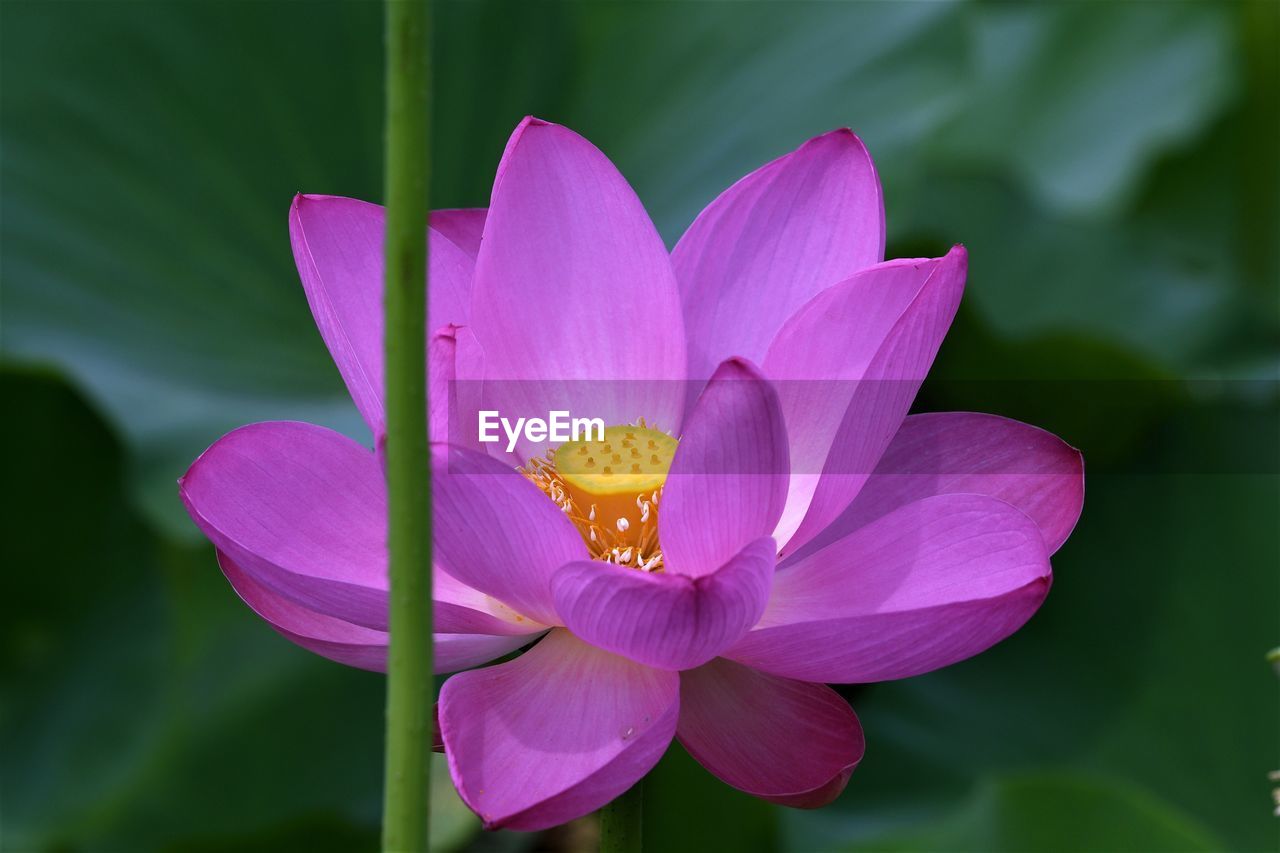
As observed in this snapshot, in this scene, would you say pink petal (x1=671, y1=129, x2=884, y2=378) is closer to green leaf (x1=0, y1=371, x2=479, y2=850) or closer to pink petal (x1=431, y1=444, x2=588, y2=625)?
pink petal (x1=431, y1=444, x2=588, y2=625)

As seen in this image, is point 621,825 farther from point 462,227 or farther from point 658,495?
point 462,227

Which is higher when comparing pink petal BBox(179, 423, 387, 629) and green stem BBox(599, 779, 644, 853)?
pink petal BBox(179, 423, 387, 629)

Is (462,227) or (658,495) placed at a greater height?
(462,227)

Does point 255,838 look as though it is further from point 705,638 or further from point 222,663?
point 705,638

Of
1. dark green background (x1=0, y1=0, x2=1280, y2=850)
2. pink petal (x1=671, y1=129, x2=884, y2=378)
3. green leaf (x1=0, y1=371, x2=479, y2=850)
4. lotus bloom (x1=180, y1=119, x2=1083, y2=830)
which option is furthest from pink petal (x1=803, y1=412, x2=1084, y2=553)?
green leaf (x1=0, y1=371, x2=479, y2=850)

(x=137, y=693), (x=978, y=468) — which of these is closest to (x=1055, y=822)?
(x=978, y=468)

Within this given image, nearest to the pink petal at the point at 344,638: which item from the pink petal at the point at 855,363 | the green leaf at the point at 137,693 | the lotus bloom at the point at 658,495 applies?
the lotus bloom at the point at 658,495

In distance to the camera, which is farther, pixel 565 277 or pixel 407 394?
pixel 565 277
